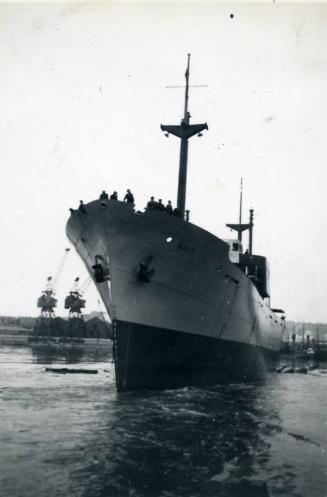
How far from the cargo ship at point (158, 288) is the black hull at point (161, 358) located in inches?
1.0

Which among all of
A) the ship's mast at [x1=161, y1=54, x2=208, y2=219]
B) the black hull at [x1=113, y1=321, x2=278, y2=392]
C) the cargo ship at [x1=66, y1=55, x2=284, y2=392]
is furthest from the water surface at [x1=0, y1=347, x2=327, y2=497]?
the ship's mast at [x1=161, y1=54, x2=208, y2=219]

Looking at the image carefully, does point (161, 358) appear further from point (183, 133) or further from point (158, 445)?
point (183, 133)

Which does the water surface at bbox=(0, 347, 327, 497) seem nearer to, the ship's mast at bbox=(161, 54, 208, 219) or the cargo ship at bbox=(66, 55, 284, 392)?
the cargo ship at bbox=(66, 55, 284, 392)

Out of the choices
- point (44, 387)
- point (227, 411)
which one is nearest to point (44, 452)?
point (227, 411)

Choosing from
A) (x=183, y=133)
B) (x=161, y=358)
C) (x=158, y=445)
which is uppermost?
(x=183, y=133)

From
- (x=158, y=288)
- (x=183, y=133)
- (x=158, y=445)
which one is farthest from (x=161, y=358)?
(x=183, y=133)

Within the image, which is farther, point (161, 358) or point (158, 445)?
point (161, 358)

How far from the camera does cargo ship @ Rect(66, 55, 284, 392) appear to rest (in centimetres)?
1187

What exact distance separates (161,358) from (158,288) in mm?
1923

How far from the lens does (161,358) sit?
12375 mm

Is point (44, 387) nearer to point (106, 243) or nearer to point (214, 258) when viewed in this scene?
point (106, 243)

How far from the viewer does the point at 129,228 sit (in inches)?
468

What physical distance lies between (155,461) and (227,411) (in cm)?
456

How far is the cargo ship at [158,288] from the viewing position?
11867mm
